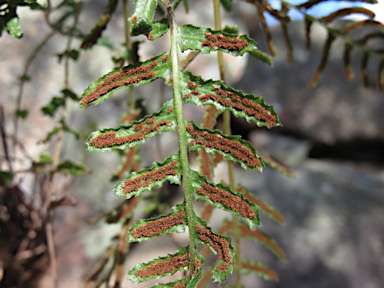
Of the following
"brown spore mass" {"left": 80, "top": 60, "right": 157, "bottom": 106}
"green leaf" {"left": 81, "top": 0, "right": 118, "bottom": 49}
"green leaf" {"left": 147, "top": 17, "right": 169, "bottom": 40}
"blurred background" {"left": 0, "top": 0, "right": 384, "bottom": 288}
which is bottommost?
"blurred background" {"left": 0, "top": 0, "right": 384, "bottom": 288}

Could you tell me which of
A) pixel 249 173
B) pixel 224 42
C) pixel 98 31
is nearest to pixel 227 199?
pixel 224 42

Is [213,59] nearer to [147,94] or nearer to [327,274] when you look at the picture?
[147,94]

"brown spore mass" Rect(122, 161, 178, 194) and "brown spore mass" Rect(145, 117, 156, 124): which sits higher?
"brown spore mass" Rect(145, 117, 156, 124)

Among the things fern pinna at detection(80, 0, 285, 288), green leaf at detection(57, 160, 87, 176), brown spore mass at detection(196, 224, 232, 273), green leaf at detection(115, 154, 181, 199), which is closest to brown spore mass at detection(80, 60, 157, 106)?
fern pinna at detection(80, 0, 285, 288)

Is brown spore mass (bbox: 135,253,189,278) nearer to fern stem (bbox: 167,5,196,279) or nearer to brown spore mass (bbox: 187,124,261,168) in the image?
fern stem (bbox: 167,5,196,279)

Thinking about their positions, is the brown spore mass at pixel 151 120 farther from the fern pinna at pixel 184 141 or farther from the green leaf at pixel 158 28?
the green leaf at pixel 158 28

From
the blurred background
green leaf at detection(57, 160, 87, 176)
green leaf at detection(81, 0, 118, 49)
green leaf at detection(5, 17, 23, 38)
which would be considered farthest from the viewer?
the blurred background

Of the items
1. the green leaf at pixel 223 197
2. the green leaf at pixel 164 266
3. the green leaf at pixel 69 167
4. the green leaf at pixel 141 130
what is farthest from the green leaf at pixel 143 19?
the green leaf at pixel 69 167
